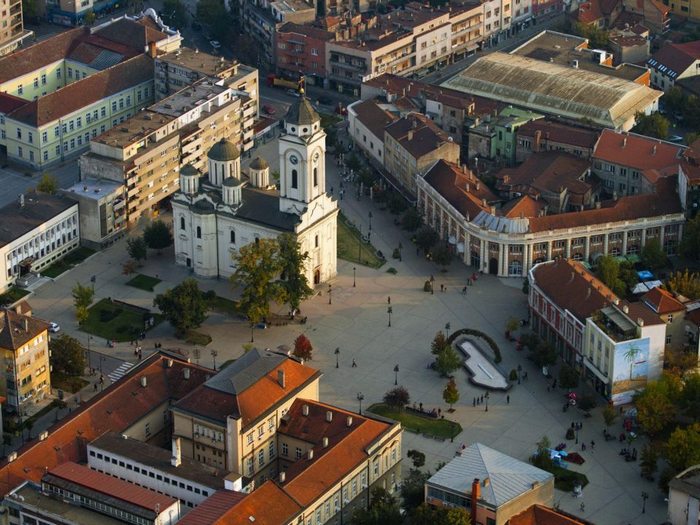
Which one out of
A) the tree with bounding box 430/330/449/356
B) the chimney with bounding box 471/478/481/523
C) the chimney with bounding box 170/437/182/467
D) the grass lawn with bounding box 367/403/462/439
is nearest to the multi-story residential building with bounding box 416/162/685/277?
the tree with bounding box 430/330/449/356

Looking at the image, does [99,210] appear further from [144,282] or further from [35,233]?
[144,282]

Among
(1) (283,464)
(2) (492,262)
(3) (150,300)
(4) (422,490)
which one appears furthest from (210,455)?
(2) (492,262)

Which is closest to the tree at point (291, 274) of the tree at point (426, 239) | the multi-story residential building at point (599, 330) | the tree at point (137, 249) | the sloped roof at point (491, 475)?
the tree at point (137, 249)

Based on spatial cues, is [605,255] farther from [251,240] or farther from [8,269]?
[8,269]

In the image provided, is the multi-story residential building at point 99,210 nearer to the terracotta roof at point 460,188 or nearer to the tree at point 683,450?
the terracotta roof at point 460,188

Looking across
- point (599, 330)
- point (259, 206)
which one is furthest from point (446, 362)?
point (259, 206)

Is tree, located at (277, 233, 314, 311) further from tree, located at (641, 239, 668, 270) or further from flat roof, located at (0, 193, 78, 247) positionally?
tree, located at (641, 239, 668, 270)
